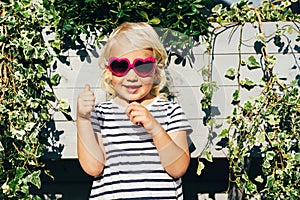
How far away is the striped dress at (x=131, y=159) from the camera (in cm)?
144

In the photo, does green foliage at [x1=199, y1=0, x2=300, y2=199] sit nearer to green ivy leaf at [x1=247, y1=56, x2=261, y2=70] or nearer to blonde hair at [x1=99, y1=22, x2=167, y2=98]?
green ivy leaf at [x1=247, y1=56, x2=261, y2=70]

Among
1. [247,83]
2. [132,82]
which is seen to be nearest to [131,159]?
[132,82]

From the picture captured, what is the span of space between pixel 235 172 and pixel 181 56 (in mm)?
347

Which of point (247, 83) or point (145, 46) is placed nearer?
point (145, 46)

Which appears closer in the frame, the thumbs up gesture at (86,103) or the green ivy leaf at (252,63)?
the thumbs up gesture at (86,103)

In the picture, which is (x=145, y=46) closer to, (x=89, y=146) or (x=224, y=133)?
(x=89, y=146)

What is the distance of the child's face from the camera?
54.9 inches

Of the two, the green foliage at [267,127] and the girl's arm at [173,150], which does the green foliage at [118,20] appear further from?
the girl's arm at [173,150]

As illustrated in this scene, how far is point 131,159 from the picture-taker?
1442 mm

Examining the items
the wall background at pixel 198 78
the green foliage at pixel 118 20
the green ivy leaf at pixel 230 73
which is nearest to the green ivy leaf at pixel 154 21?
the green foliage at pixel 118 20

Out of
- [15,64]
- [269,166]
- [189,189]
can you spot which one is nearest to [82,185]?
[189,189]

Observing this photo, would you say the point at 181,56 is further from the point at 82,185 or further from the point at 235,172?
the point at 82,185

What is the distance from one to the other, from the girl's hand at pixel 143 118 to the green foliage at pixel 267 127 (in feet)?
0.99

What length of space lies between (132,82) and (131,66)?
0.16ft
